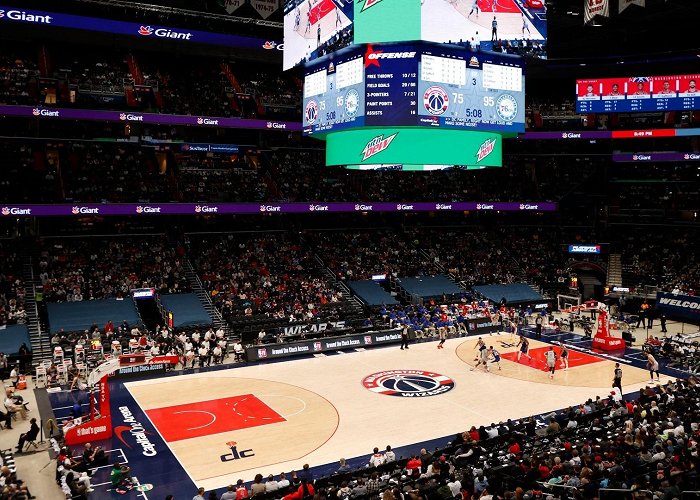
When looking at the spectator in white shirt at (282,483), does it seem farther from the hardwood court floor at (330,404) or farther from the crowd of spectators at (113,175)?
the crowd of spectators at (113,175)

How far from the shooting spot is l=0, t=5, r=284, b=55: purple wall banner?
3694 centimetres

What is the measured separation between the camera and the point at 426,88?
22406 millimetres

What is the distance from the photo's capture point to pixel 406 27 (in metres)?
21.6

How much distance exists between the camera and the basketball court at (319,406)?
20.2 metres

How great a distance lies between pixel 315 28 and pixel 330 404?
14414mm

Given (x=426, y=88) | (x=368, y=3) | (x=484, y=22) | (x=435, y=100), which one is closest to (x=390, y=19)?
(x=368, y=3)

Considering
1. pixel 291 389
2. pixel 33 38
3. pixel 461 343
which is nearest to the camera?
pixel 291 389

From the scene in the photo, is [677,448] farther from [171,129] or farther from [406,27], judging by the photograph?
[171,129]

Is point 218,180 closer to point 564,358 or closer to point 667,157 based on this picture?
point 564,358

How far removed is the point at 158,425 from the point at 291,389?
6.11 metres

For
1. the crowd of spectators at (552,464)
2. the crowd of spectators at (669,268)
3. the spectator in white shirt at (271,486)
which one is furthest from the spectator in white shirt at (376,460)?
the crowd of spectators at (669,268)

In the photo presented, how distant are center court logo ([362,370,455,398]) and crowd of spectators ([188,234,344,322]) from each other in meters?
8.97

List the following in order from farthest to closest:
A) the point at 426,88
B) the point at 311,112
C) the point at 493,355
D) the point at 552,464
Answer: the point at 493,355
the point at 311,112
the point at 426,88
the point at 552,464

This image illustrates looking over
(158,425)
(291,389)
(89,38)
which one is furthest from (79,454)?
(89,38)
